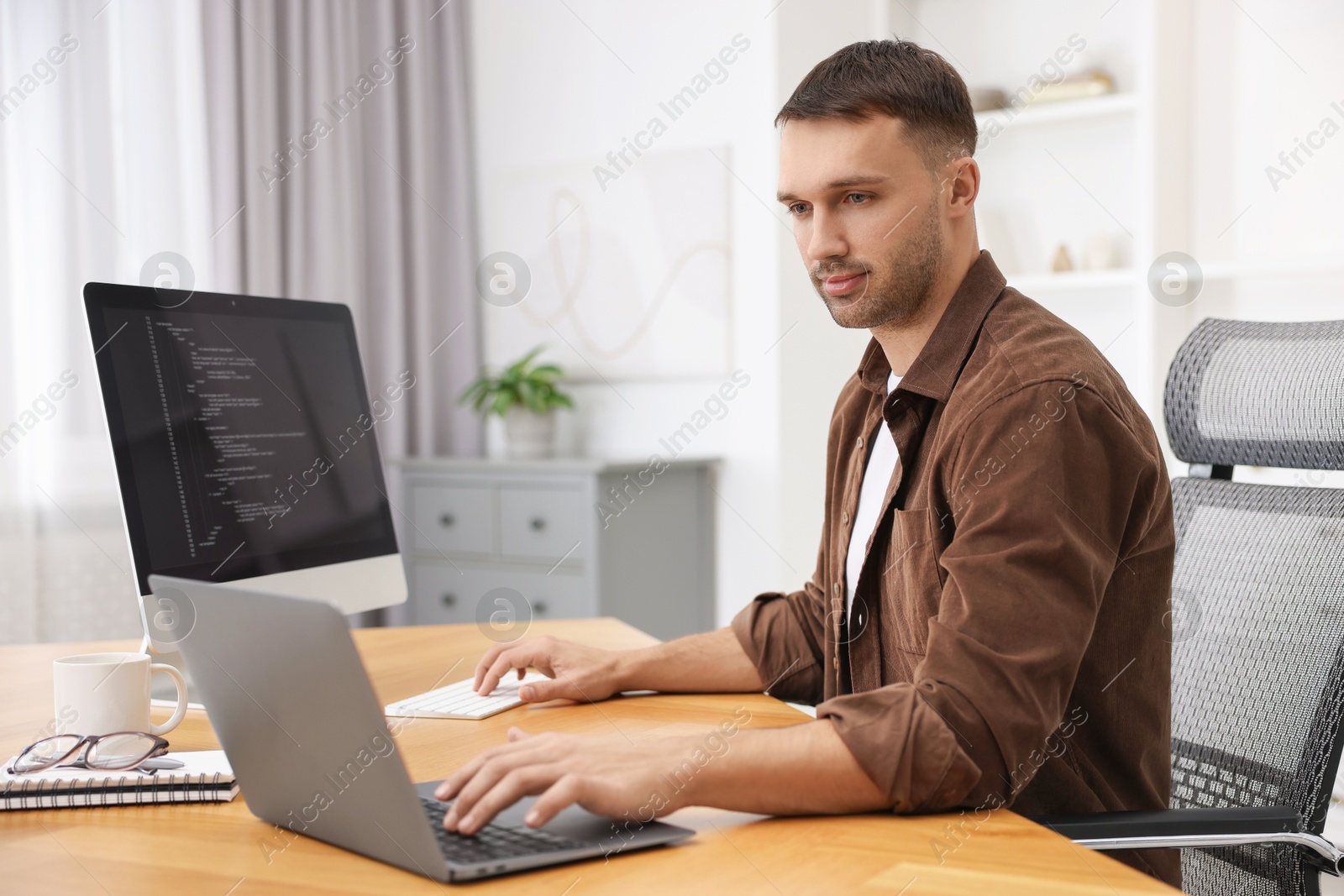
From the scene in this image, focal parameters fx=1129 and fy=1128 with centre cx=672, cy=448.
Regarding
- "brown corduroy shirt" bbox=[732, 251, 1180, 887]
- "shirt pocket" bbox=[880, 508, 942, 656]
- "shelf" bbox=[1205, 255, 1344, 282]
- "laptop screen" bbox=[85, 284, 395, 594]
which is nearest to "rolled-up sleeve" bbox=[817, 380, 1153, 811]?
"brown corduroy shirt" bbox=[732, 251, 1180, 887]

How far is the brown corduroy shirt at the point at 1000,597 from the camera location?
0.92 metres

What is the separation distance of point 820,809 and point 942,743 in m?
0.11

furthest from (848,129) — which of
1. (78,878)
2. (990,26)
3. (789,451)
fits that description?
(990,26)

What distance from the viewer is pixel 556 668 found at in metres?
1.33

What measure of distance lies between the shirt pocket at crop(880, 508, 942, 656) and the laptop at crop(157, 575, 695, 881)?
0.40 metres

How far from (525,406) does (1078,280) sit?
5.47 feet

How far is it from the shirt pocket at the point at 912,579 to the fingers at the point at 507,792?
1.42 feet

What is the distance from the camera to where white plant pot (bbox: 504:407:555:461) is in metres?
3.55

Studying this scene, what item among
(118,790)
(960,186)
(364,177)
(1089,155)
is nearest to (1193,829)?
(960,186)

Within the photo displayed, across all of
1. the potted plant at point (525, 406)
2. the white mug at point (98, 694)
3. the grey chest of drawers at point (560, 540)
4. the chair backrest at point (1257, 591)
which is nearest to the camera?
the white mug at point (98, 694)

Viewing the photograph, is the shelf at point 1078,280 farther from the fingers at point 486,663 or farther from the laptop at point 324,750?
the laptop at point 324,750

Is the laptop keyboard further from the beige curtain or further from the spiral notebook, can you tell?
Answer: the beige curtain

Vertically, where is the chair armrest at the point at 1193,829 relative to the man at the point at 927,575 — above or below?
below

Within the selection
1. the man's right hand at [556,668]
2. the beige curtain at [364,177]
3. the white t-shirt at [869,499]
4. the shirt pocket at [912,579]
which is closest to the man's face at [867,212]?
the white t-shirt at [869,499]
